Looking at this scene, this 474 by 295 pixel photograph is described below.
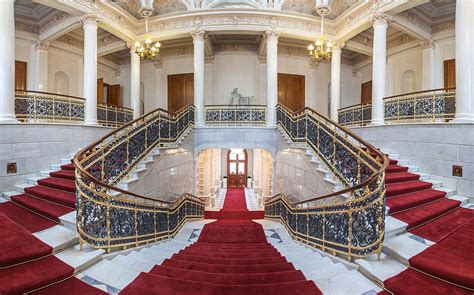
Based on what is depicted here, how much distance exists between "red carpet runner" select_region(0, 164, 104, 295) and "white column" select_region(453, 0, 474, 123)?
26.3ft

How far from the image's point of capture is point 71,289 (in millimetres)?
2596

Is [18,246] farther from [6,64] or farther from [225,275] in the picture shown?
[6,64]

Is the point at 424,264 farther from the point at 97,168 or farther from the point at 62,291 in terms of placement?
the point at 97,168

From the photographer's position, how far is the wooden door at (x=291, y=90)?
13500 millimetres

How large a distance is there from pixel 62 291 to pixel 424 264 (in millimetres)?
3982

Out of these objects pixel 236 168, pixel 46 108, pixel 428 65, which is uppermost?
pixel 428 65

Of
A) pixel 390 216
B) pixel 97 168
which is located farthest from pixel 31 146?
pixel 390 216

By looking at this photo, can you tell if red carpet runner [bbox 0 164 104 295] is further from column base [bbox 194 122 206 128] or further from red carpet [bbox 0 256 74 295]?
column base [bbox 194 122 206 128]

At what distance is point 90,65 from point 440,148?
1076 centimetres

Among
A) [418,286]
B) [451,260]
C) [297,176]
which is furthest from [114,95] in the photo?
[451,260]

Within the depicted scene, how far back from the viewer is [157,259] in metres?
3.62

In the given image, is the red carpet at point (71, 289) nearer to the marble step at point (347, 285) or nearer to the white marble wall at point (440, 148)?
the marble step at point (347, 285)

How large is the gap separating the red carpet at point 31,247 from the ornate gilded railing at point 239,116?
20.6 ft

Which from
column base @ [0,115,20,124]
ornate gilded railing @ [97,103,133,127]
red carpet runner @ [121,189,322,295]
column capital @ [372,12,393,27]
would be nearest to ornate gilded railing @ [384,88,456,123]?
column capital @ [372,12,393,27]
